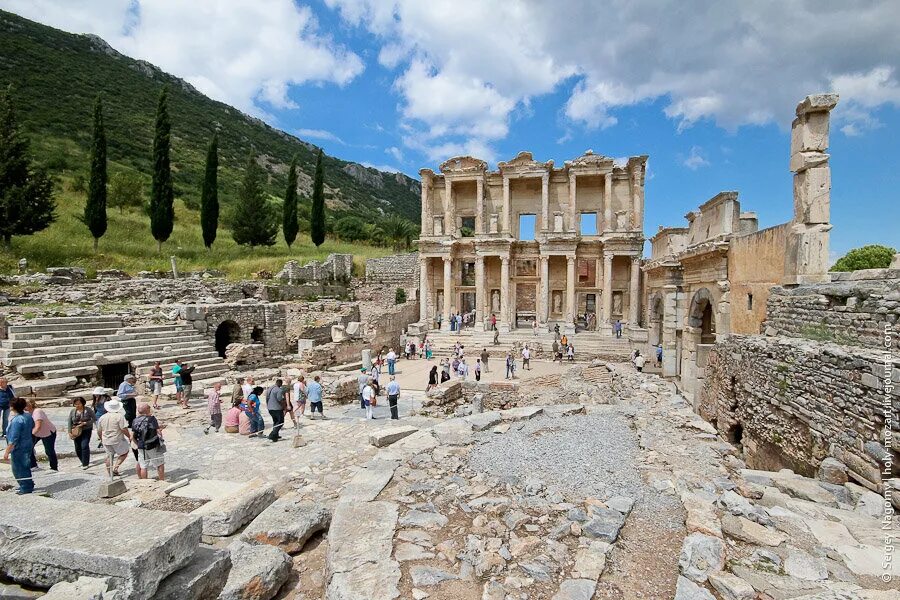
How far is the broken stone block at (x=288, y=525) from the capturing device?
511 centimetres

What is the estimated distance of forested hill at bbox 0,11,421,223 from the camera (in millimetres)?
44469

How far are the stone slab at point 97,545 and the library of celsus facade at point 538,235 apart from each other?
24.0 metres

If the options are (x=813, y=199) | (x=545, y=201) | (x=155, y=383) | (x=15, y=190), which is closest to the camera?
(x=813, y=199)

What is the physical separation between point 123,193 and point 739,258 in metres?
41.1

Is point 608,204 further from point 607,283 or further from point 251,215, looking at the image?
point 251,215

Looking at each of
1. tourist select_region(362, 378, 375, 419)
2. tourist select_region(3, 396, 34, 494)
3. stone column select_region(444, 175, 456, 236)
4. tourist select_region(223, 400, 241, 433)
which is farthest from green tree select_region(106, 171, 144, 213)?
tourist select_region(3, 396, 34, 494)

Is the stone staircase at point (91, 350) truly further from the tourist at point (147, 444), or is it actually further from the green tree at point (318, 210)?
the green tree at point (318, 210)

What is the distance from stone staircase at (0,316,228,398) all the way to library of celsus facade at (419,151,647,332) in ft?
46.3

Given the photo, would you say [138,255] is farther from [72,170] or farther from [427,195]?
[427,195]

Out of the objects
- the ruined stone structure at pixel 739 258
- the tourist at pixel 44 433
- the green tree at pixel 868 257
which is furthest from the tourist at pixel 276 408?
the green tree at pixel 868 257

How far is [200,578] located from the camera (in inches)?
150

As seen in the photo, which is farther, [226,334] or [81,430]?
[226,334]

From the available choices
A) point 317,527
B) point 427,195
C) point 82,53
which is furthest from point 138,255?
point 82,53

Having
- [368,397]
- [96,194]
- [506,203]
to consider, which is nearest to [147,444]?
[368,397]
